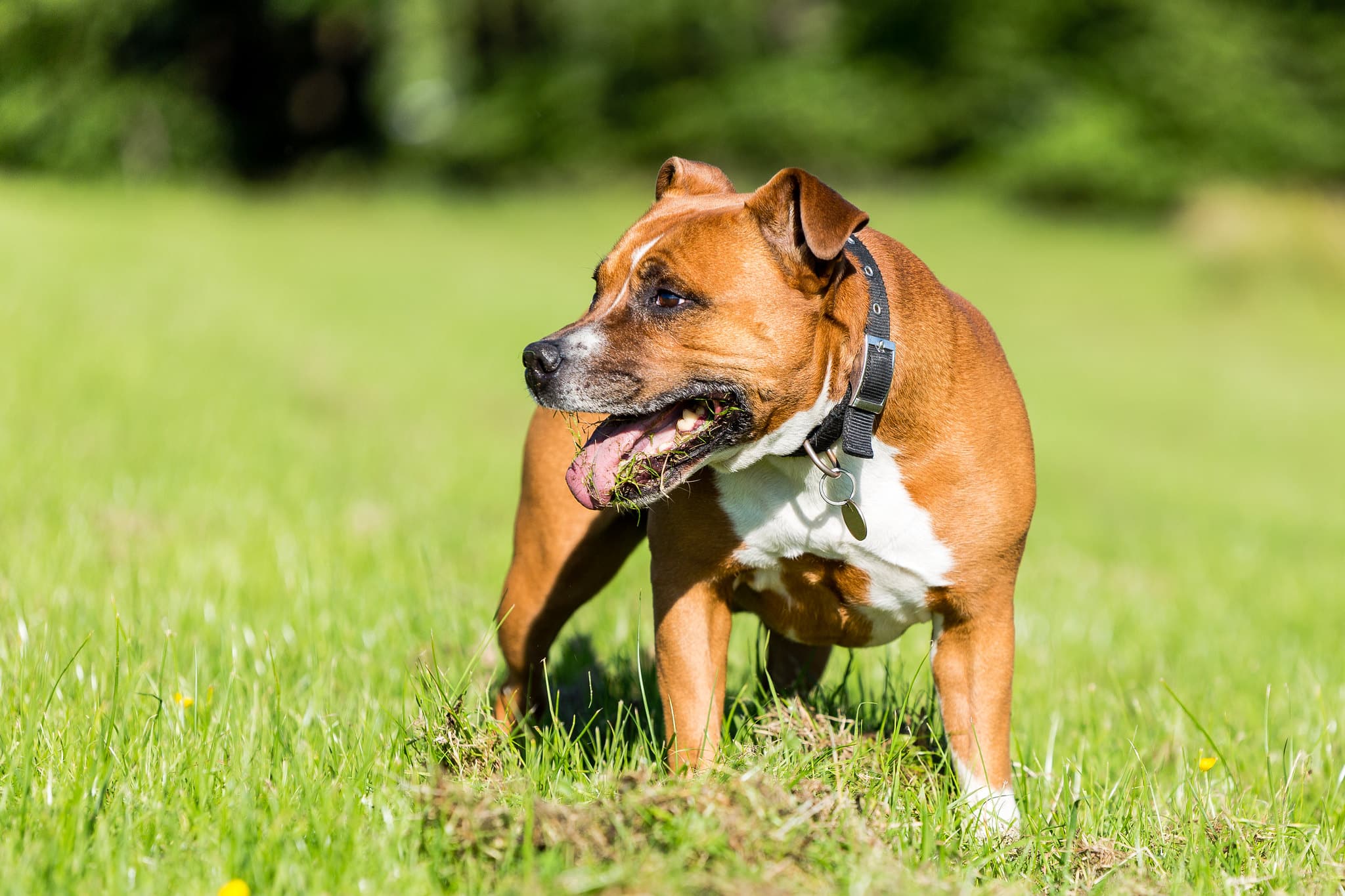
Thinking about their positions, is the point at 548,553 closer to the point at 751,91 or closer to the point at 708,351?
the point at 708,351

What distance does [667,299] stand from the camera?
10.9 ft

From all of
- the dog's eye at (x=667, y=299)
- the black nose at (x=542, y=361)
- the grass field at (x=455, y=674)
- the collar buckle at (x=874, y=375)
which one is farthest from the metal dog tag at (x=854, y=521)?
the black nose at (x=542, y=361)

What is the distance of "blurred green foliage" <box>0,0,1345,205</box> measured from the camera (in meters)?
35.2

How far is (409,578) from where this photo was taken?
17.9ft

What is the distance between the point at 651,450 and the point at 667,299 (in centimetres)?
39

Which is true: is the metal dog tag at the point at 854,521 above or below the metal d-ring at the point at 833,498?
below

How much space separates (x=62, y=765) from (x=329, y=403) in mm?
9068

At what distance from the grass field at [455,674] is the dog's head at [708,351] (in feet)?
2.16

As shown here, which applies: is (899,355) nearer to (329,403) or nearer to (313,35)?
(329,403)

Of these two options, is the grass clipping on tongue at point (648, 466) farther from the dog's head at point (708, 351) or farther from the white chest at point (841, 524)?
the white chest at point (841, 524)

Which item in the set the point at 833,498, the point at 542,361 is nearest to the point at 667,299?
the point at 542,361

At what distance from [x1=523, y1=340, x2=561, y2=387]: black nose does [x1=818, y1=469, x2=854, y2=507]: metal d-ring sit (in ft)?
2.51

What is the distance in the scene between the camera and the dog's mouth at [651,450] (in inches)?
126

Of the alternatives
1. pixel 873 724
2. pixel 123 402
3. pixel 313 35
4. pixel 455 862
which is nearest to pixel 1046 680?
pixel 873 724
